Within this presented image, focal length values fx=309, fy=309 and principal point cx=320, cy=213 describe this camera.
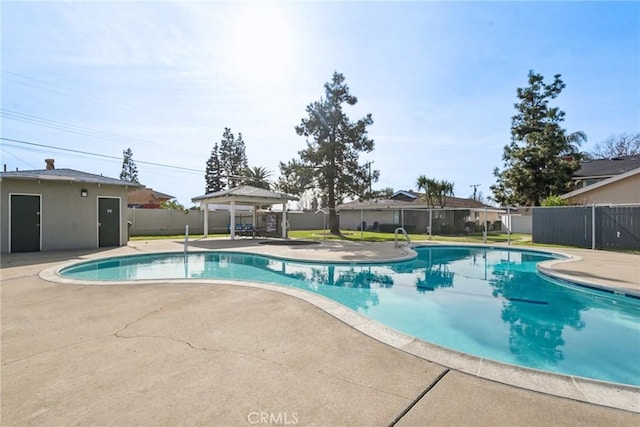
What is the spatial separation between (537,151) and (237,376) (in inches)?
970

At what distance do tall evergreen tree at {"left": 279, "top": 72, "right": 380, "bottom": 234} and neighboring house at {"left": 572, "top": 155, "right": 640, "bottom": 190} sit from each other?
16060 millimetres

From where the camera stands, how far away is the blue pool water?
4.35 m

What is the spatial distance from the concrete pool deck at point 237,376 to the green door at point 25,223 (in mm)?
8873

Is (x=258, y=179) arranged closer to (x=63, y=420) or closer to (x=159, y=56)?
(x=159, y=56)

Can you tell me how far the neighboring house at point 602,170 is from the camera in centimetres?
2267

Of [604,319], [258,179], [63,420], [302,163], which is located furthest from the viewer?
[258,179]

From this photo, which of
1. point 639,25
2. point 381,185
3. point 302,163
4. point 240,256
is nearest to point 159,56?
point 240,256

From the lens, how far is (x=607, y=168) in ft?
78.2

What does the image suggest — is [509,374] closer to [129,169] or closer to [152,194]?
[152,194]

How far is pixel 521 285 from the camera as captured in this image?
829 centimetres

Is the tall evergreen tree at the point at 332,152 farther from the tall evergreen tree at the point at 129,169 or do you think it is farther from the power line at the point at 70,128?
the tall evergreen tree at the point at 129,169

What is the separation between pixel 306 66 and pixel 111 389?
11284mm

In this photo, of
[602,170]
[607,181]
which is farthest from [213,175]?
[602,170]

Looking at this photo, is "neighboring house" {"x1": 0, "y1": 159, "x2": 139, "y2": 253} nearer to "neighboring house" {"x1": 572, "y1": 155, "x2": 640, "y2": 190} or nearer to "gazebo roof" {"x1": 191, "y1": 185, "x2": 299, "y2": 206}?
"gazebo roof" {"x1": 191, "y1": 185, "x2": 299, "y2": 206}
